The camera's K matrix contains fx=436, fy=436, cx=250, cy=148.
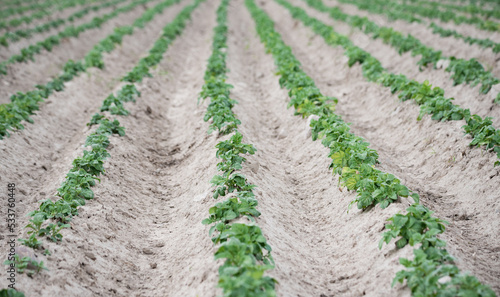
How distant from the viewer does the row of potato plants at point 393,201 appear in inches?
164

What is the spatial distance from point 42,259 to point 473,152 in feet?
21.8

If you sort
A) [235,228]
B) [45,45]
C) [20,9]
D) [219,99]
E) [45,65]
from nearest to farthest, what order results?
1. [235,228]
2. [219,99]
3. [45,65]
4. [45,45]
5. [20,9]

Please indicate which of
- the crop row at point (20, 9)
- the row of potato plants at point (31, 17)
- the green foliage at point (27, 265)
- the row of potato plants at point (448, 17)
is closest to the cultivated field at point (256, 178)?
the green foliage at point (27, 265)

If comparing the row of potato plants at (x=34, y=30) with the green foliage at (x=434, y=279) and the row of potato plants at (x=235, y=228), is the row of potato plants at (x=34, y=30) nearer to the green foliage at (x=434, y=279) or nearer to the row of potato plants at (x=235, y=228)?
the row of potato plants at (x=235, y=228)

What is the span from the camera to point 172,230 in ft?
A: 21.3

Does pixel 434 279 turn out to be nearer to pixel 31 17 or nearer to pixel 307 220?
pixel 307 220

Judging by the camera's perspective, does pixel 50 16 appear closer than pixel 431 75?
No

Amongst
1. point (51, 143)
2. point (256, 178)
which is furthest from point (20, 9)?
point (256, 178)

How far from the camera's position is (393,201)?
5750 mm

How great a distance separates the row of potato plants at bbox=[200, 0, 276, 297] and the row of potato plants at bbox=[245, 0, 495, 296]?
1430mm

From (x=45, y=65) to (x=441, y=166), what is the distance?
13240mm

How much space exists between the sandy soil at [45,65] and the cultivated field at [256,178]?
3.9 inches

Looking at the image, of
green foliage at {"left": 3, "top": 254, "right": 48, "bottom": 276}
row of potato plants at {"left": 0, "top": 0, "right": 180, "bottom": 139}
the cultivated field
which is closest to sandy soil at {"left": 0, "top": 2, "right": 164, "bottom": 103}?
the cultivated field

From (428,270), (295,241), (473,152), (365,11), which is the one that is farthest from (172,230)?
(365,11)
